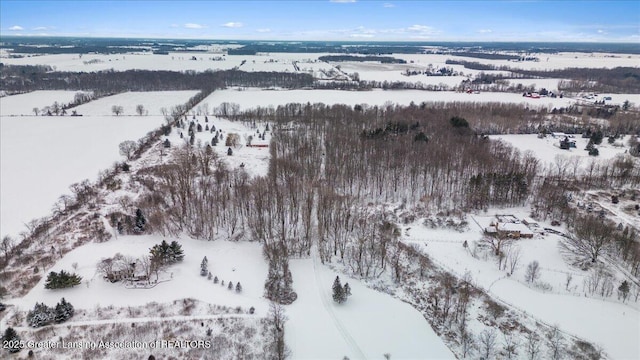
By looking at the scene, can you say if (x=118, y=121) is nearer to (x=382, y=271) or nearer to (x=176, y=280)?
(x=176, y=280)

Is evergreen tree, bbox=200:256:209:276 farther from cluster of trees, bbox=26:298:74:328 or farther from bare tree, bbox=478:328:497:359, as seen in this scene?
bare tree, bbox=478:328:497:359

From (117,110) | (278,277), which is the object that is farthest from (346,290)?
(117,110)

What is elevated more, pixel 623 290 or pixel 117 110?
pixel 117 110

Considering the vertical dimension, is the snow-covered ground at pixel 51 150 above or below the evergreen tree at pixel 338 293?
above

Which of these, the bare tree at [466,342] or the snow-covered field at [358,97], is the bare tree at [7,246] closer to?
the bare tree at [466,342]

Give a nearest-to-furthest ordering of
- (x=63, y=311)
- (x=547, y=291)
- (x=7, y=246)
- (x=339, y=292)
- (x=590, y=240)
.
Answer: (x=63, y=311)
(x=339, y=292)
(x=547, y=291)
(x=590, y=240)
(x=7, y=246)

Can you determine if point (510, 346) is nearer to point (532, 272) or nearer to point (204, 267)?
point (532, 272)

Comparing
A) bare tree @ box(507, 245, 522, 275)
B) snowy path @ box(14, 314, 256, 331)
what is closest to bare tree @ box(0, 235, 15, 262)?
snowy path @ box(14, 314, 256, 331)

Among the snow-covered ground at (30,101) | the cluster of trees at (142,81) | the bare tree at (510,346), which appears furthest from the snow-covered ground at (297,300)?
the cluster of trees at (142,81)
